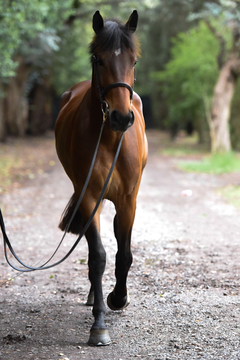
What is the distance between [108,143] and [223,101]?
1547cm

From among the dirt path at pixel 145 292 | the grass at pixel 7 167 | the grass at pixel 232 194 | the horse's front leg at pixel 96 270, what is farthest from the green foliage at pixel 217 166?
the horse's front leg at pixel 96 270

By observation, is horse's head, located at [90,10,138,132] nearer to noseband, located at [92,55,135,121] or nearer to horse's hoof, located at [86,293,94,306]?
noseband, located at [92,55,135,121]

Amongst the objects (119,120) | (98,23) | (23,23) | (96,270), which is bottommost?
(96,270)

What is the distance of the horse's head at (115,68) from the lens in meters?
3.07

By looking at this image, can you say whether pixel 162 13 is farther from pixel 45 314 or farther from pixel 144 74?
pixel 45 314

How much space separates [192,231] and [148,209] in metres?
1.76

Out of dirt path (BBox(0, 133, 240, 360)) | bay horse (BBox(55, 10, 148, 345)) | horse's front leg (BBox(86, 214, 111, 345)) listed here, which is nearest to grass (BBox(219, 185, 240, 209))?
dirt path (BBox(0, 133, 240, 360))

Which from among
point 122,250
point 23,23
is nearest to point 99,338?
point 122,250

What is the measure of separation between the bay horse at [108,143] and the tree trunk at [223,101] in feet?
47.9

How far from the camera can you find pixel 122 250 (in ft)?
12.6

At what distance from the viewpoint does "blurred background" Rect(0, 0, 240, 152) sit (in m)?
14.3

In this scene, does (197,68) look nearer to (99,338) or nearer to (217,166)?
(217,166)

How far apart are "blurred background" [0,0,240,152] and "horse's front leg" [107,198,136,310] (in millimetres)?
8308

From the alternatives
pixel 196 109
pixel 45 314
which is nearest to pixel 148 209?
pixel 45 314
